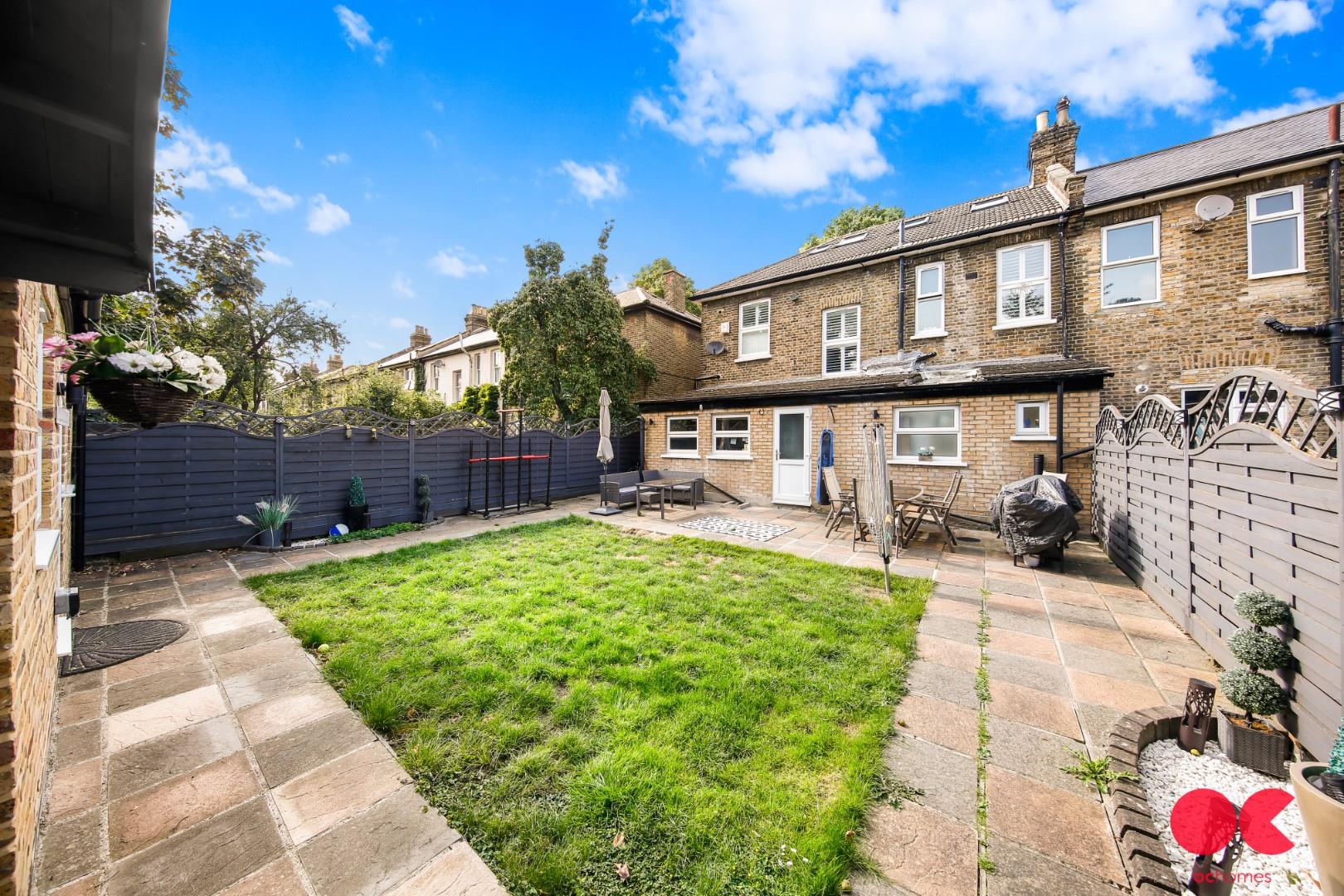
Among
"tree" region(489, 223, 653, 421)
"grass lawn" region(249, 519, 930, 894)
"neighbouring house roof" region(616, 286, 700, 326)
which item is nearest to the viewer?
"grass lawn" region(249, 519, 930, 894)

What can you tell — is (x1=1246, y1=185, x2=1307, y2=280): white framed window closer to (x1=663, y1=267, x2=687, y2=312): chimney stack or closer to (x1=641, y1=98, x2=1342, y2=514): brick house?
(x1=641, y1=98, x2=1342, y2=514): brick house

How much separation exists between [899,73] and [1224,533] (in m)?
11.9

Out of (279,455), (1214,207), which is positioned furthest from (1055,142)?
(279,455)

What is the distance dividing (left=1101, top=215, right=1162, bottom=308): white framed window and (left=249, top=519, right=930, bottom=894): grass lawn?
871 centimetres

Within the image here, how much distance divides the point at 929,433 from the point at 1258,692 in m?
7.80

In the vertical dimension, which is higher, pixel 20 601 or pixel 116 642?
pixel 20 601

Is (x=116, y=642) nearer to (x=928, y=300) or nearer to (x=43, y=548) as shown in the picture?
(x=43, y=548)

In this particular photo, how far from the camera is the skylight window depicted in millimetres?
A: 12198

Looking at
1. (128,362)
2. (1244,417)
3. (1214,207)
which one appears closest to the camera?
(128,362)

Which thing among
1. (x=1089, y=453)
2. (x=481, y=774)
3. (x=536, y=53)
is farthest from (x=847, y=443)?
(x=536, y=53)

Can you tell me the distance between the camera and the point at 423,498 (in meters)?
8.96

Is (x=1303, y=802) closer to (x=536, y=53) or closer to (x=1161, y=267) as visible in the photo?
(x=1161, y=267)

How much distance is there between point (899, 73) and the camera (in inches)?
420

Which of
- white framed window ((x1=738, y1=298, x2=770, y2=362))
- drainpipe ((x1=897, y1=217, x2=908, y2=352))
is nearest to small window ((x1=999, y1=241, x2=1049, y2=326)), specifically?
drainpipe ((x1=897, y1=217, x2=908, y2=352))
